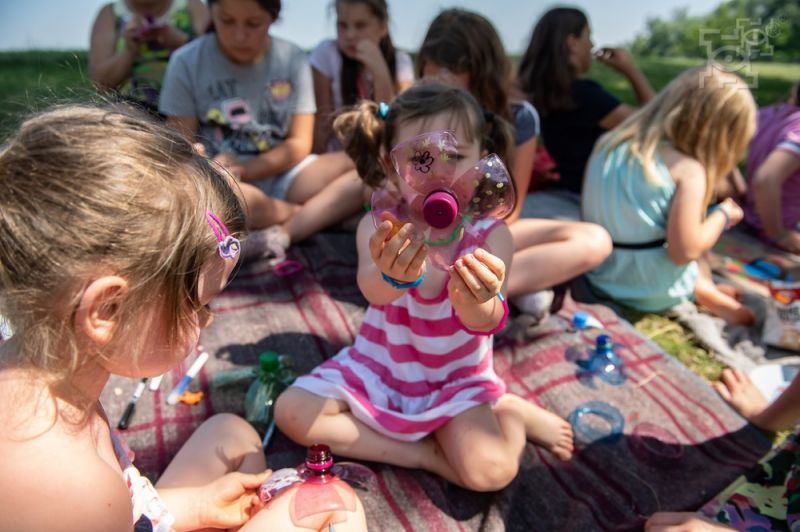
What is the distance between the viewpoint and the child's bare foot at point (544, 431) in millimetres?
1579

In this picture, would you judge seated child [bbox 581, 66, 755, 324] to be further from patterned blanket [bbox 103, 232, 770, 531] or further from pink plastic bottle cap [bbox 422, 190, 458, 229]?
pink plastic bottle cap [bbox 422, 190, 458, 229]

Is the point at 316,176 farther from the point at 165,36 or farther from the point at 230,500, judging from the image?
the point at 230,500

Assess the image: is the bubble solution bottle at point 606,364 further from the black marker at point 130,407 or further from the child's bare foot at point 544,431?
the black marker at point 130,407

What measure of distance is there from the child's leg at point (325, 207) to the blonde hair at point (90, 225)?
5.27 feet

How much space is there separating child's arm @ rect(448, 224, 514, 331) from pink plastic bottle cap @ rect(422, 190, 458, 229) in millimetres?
80

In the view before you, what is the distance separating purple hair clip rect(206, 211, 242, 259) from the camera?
89 centimetres

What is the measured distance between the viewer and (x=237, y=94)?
2.50m

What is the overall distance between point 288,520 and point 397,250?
1.65ft

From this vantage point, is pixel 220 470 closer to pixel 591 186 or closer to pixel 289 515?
pixel 289 515

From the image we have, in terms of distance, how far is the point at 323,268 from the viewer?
2.33 m

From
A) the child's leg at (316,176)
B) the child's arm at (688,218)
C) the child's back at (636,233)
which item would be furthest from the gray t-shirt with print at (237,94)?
the child's arm at (688,218)

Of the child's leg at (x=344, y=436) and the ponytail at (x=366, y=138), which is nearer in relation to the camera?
the child's leg at (x=344, y=436)

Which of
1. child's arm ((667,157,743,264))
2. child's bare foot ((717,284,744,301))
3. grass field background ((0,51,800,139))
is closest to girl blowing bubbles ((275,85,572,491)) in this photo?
grass field background ((0,51,800,139))

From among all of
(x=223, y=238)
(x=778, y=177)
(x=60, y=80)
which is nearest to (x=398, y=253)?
(x=223, y=238)
